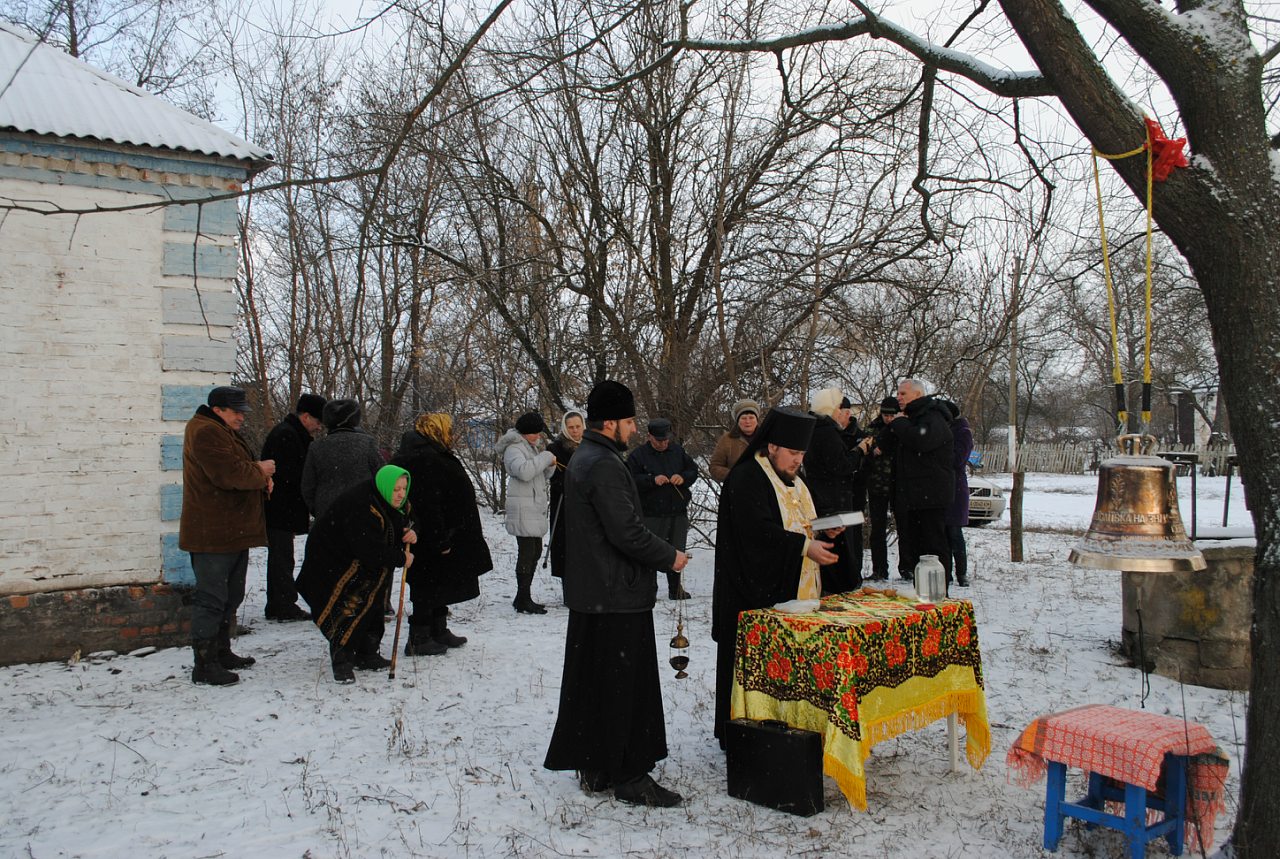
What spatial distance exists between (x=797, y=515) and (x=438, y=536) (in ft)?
10.5

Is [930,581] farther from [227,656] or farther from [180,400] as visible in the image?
[180,400]

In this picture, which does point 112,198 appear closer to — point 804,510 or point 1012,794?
point 804,510

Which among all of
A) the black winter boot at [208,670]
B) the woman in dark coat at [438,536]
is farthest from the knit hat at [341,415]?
the black winter boot at [208,670]

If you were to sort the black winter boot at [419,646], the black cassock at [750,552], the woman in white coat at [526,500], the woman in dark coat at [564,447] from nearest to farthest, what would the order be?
the black cassock at [750,552] → the black winter boot at [419,646] → the woman in white coat at [526,500] → the woman in dark coat at [564,447]

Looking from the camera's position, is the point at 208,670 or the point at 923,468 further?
the point at 923,468

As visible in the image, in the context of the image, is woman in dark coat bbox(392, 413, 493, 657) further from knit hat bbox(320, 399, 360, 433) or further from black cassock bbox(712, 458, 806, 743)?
black cassock bbox(712, 458, 806, 743)

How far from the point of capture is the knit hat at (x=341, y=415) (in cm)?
765

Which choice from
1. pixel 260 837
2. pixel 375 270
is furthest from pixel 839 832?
pixel 375 270

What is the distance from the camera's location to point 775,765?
4371 millimetres

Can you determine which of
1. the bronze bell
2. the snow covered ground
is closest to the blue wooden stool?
the snow covered ground

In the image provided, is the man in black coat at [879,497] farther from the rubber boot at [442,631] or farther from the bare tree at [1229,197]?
the bare tree at [1229,197]

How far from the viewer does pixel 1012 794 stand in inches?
181

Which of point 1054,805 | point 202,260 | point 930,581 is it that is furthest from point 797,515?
point 202,260

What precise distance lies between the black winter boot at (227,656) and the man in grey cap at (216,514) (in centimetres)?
1
